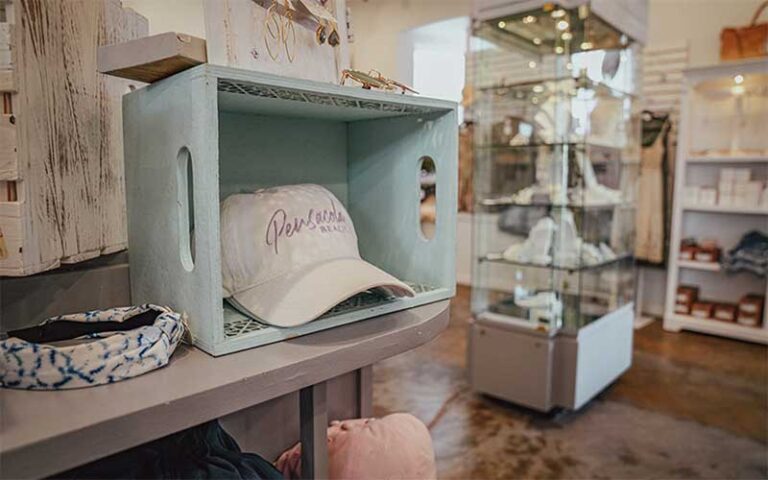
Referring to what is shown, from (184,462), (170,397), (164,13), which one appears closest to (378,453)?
(184,462)

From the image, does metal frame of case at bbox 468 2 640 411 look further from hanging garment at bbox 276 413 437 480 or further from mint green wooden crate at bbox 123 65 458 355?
mint green wooden crate at bbox 123 65 458 355

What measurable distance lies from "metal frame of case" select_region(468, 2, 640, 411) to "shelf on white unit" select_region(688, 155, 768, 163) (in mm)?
1488

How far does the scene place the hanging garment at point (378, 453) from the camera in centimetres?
90

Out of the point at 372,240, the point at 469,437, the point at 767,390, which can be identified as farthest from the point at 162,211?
the point at 767,390

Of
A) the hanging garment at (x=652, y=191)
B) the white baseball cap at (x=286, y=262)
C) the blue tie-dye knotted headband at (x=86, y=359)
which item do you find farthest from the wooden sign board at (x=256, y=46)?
the hanging garment at (x=652, y=191)

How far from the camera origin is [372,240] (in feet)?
3.12

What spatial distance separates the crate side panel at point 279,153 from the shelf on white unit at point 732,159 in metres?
4.00

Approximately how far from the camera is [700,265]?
4090mm

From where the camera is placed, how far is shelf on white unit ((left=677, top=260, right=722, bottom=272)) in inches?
159

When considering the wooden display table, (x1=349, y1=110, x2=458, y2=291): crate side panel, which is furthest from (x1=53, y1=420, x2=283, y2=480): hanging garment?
(x1=349, y1=110, x2=458, y2=291): crate side panel

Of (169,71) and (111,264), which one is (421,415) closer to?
(111,264)

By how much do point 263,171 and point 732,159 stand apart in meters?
4.18

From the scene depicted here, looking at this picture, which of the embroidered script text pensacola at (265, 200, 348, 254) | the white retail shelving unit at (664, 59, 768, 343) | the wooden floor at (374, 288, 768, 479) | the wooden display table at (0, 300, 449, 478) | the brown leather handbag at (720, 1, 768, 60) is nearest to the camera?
the wooden display table at (0, 300, 449, 478)

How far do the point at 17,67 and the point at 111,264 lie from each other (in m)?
0.31
